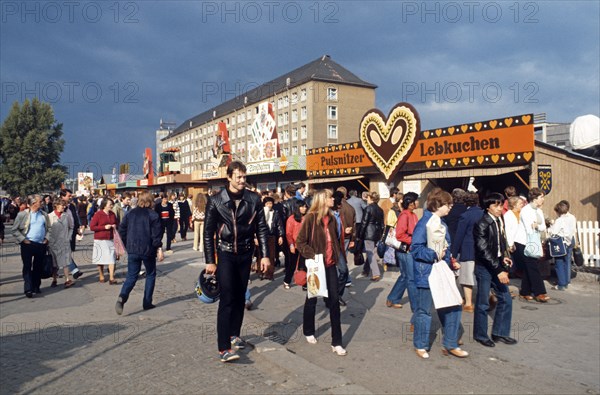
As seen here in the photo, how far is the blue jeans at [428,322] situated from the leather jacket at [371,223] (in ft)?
14.2

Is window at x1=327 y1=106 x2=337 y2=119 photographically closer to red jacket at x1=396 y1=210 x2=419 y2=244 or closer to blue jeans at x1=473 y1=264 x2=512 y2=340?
red jacket at x1=396 y1=210 x2=419 y2=244

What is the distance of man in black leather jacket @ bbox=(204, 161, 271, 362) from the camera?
466 cm

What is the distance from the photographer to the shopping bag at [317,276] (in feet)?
16.8

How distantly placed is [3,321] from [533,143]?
1474 centimetres

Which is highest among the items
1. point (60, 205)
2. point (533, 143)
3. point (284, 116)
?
point (284, 116)

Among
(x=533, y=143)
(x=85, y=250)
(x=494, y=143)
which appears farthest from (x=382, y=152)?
(x=85, y=250)

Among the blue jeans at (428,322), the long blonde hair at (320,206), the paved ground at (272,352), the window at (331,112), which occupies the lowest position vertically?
the paved ground at (272,352)

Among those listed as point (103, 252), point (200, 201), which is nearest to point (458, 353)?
point (103, 252)

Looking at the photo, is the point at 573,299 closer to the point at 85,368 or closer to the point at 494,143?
the point at 85,368

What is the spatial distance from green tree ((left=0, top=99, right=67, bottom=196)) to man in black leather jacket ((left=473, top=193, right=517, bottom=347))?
62193mm

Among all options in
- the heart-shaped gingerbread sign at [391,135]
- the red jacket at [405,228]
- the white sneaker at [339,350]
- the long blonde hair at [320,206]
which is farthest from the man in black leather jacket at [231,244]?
the heart-shaped gingerbread sign at [391,135]

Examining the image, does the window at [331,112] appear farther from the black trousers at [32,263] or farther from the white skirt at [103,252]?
the black trousers at [32,263]

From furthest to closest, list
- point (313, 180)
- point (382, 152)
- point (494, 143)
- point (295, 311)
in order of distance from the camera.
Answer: point (313, 180) → point (382, 152) → point (494, 143) → point (295, 311)

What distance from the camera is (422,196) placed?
65.0ft
